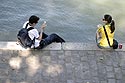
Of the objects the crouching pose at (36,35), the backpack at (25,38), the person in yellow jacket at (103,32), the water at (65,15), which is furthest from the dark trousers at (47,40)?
the water at (65,15)

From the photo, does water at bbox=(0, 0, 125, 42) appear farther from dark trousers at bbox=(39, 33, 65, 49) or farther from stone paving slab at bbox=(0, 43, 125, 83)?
stone paving slab at bbox=(0, 43, 125, 83)

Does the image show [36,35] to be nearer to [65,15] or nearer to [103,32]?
[103,32]

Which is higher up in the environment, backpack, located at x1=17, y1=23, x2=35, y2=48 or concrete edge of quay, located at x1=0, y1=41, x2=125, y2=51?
backpack, located at x1=17, y1=23, x2=35, y2=48

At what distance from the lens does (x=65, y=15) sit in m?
12.0

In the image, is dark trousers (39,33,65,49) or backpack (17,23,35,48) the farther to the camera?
dark trousers (39,33,65,49)

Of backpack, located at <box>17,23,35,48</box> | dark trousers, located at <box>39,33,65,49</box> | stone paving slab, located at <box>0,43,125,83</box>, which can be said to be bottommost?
stone paving slab, located at <box>0,43,125,83</box>

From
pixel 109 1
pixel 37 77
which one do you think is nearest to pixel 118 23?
pixel 109 1

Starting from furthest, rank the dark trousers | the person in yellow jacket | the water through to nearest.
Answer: the water, the person in yellow jacket, the dark trousers

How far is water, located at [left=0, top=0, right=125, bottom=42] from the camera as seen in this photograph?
1090 centimetres

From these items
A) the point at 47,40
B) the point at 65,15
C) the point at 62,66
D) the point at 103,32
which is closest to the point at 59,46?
the point at 47,40

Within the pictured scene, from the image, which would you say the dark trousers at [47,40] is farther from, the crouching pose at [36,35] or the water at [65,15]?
the water at [65,15]

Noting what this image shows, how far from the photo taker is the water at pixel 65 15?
429 inches

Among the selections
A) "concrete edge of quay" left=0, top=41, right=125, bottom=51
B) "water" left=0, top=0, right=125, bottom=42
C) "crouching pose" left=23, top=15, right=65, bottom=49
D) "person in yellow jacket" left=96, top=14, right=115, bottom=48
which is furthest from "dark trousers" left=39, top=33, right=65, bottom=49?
"water" left=0, top=0, right=125, bottom=42

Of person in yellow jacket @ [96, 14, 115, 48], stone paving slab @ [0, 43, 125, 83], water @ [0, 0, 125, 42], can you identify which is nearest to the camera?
stone paving slab @ [0, 43, 125, 83]
